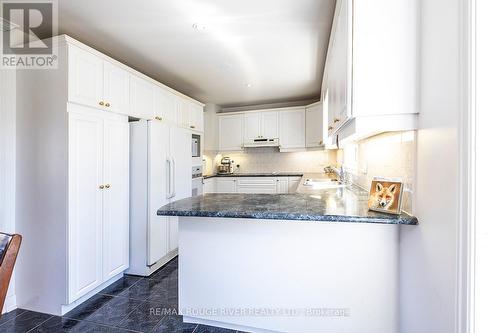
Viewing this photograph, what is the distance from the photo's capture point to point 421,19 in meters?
1.10

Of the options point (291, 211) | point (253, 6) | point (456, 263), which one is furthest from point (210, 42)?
point (456, 263)

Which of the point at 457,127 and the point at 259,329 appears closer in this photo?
the point at 457,127

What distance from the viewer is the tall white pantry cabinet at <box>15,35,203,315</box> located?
1882mm

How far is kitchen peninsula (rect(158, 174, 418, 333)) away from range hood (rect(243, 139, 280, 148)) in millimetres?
3085

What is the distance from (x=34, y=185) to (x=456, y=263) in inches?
108

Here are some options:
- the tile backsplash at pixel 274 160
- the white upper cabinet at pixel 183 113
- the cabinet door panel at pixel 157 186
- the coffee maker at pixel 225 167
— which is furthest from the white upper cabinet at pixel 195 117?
the coffee maker at pixel 225 167

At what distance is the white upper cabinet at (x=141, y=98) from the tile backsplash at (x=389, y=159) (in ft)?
7.64

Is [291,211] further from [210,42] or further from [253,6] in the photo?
[210,42]

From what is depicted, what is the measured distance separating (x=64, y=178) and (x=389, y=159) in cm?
241

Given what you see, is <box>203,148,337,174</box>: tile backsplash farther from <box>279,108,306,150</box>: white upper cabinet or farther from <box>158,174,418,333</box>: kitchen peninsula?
<box>158,174,418,333</box>: kitchen peninsula

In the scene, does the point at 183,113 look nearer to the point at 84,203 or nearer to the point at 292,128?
the point at 84,203

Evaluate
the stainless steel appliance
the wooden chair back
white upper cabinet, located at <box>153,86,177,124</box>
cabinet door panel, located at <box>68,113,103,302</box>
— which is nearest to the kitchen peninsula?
the wooden chair back

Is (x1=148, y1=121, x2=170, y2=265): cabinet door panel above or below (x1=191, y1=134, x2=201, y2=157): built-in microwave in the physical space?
below
